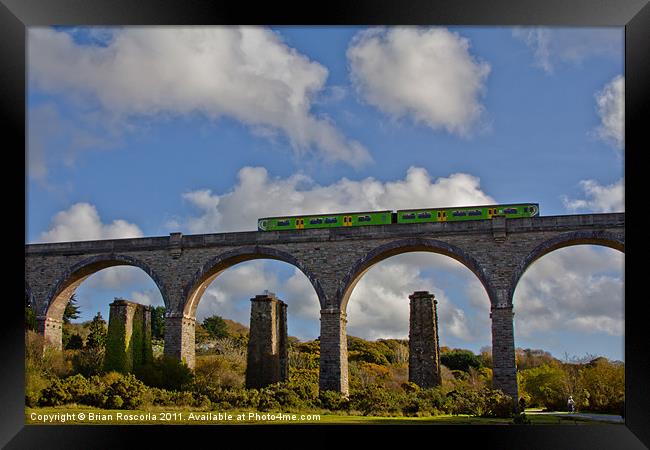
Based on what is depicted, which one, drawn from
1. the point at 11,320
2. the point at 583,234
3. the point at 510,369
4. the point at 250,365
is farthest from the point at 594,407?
the point at 11,320

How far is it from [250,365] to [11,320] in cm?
1439

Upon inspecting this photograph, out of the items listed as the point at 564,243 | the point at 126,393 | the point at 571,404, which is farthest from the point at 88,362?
the point at 564,243

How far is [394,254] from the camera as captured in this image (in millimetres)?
22969

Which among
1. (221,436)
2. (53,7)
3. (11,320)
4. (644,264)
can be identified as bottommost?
(221,436)

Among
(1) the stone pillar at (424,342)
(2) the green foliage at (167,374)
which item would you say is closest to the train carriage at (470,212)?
(1) the stone pillar at (424,342)

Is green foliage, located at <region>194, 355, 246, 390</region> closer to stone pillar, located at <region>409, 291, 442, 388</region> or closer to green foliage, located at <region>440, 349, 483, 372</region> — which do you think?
stone pillar, located at <region>409, 291, 442, 388</region>

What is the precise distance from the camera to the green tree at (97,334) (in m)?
28.8

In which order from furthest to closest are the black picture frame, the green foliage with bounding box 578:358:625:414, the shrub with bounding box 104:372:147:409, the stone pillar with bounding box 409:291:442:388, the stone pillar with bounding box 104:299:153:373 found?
the stone pillar with bounding box 104:299:153:373 < the stone pillar with bounding box 409:291:442:388 < the green foliage with bounding box 578:358:625:414 < the shrub with bounding box 104:372:147:409 < the black picture frame

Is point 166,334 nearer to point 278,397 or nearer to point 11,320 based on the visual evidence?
point 278,397

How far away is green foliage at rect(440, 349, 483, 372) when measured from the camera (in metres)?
30.7

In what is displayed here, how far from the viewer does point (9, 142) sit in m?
8.24

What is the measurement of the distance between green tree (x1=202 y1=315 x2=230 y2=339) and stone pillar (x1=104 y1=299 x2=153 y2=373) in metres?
9.03

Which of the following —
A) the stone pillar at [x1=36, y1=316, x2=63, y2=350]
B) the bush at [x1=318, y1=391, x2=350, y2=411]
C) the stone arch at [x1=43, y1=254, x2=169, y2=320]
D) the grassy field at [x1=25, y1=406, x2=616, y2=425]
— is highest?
the stone arch at [x1=43, y1=254, x2=169, y2=320]

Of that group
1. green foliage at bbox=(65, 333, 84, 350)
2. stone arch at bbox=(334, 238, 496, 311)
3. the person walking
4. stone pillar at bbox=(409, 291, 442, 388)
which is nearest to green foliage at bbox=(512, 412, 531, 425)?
the person walking
